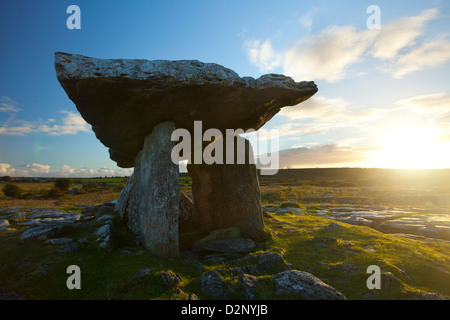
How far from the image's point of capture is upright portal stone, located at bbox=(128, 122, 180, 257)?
8.46 m

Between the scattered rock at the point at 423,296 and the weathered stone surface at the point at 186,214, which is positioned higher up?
the weathered stone surface at the point at 186,214

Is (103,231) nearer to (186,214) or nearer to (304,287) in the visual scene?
(186,214)

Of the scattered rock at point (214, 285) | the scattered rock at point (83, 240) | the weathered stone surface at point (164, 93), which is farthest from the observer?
the scattered rock at point (83, 240)

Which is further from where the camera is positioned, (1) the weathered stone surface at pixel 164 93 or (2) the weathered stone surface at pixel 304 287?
(1) the weathered stone surface at pixel 164 93

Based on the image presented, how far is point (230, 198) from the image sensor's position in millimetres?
11531

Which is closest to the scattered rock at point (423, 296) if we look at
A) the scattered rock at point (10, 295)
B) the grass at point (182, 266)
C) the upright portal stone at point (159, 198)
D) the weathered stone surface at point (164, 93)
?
the grass at point (182, 266)

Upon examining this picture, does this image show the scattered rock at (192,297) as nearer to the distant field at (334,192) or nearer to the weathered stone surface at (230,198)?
→ the weathered stone surface at (230,198)

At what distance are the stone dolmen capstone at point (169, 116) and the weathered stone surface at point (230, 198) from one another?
0.05 meters

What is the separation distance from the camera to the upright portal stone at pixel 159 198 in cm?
846

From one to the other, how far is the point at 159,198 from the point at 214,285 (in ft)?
13.1

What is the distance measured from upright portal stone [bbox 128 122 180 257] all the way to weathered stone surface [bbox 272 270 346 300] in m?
4.18
